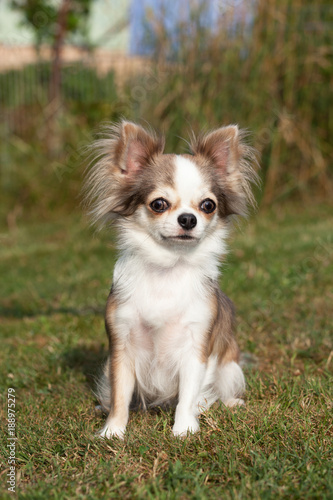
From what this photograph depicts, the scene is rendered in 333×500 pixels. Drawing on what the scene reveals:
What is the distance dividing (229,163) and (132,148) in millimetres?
539

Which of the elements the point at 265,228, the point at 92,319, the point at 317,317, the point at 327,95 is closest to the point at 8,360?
the point at 92,319

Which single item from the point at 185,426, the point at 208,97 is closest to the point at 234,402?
the point at 185,426

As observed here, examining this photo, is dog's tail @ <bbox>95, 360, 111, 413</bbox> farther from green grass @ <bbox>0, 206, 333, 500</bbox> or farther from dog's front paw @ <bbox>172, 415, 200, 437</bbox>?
dog's front paw @ <bbox>172, 415, 200, 437</bbox>

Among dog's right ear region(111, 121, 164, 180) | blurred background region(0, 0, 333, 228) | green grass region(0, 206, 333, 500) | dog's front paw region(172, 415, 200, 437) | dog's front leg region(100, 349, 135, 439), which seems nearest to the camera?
green grass region(0, 206, 333, 500)

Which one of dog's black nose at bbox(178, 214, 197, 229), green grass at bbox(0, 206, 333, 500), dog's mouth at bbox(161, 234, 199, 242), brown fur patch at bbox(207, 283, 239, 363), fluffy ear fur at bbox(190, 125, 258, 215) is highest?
fluffy ear fur at bbox(190, 125, 258, 215)

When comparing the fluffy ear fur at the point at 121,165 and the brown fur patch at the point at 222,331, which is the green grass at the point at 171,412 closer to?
the brown fur patch at the point at 222,331

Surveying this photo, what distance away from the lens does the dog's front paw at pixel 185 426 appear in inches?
108

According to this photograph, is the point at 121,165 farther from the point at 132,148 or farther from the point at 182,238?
the point at 182,238

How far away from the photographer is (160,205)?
2.90 metres

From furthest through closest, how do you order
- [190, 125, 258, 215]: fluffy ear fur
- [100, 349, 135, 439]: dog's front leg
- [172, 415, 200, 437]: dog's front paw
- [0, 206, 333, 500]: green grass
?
[190, 125, 258, 215]: fluffy ear fur
[100, 349, 135, 439]: dog's front leg
[172, 415, 200, 437]: dog's front paw
[0, 206, 333, 500]: green grass

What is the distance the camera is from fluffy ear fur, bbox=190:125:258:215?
124 inches

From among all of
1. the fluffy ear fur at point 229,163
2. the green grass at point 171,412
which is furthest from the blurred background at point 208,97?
the fluffy ear fur at point 229,163

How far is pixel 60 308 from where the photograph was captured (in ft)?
18.3

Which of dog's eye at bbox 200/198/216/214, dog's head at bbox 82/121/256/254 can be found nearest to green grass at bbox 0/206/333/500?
dog's head at bbox 82/121/256/254
